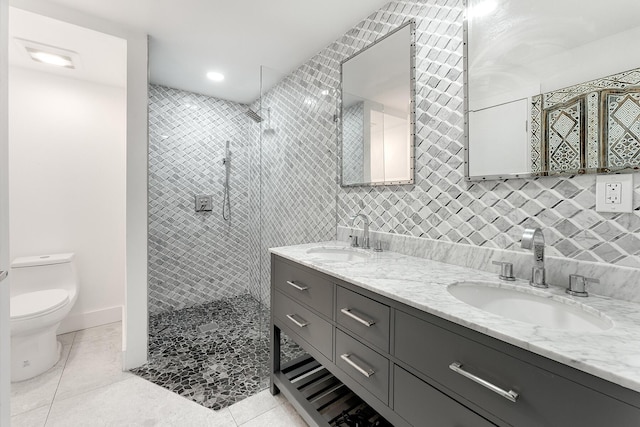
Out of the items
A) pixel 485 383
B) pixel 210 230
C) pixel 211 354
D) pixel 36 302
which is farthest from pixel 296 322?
pixel 210 230

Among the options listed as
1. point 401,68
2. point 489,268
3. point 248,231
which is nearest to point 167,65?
point 248,231

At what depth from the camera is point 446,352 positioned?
83cm

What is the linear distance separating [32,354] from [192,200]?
5.64ft

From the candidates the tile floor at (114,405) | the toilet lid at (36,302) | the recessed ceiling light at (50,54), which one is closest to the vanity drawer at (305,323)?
the tile floor at (114,405)

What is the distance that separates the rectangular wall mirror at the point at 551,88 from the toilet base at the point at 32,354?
2.92 m

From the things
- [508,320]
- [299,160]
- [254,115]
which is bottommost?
[508,320]

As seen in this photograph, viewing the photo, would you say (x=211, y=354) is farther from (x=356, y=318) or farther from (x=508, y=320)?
(x=508, y=320)

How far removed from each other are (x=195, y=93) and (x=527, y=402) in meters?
3.54

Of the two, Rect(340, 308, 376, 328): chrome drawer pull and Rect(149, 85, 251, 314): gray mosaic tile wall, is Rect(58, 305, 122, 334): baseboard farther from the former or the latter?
Rect(340, 308, 376, 328): chrome drawer pull

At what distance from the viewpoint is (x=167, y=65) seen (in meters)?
2.49

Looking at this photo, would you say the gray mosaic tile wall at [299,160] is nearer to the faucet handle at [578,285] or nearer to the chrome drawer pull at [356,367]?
the chrome drawer pull at [356,367]

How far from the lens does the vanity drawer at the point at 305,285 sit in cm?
133

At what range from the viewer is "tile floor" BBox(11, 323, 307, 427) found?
1.54m

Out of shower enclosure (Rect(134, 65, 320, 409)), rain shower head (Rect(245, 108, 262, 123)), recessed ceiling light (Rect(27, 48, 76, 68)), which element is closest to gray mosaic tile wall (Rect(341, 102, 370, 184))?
shower enclosure (Rect(134, 65, 320, 409))
